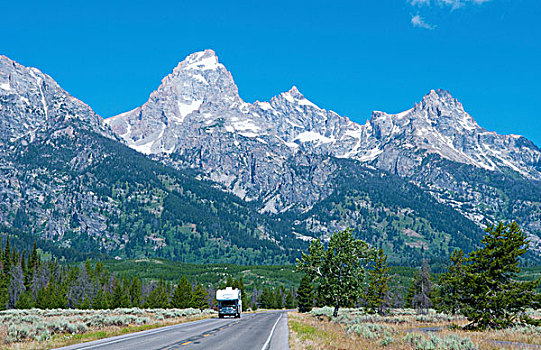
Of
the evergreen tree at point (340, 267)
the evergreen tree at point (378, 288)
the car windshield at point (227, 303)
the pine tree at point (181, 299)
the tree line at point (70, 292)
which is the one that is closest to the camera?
the evergreen tree at point (340, 267)

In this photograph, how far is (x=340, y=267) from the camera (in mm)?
63906

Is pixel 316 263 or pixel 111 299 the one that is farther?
pixel 111 299

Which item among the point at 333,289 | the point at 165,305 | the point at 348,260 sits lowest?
the point at 165,305

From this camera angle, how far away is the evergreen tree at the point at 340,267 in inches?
2458

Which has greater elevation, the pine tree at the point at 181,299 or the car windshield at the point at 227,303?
the car windshield at the point at 227,303

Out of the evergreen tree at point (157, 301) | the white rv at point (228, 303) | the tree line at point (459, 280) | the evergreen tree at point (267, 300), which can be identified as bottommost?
the evergreen tree at point (267, 300)

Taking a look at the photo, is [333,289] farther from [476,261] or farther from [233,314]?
[476,261]

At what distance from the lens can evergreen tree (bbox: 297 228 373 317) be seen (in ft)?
205

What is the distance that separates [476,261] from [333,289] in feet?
86.9

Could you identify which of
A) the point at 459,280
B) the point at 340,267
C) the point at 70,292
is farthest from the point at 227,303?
the point at 70,292

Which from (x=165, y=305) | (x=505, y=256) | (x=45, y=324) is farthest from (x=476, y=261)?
(x=165, y=305)

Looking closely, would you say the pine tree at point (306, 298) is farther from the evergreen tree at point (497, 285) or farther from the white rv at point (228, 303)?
the evergreen tree at point (497, 285)

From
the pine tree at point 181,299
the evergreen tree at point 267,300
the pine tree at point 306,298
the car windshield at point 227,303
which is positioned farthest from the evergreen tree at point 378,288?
the evergreen tree at point 267,300

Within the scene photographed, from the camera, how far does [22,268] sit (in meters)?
144
